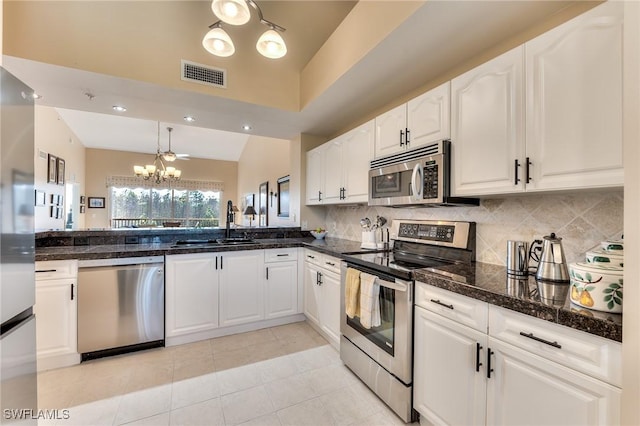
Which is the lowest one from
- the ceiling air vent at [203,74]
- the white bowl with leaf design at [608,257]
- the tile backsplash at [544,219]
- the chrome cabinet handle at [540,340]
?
the chrome cabinet handle at [540,340]

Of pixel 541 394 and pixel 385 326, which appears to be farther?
pixel 385 326

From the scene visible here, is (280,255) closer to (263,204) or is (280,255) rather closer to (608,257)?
(608,257)

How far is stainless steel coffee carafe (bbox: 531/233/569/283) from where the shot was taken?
4.54 ft

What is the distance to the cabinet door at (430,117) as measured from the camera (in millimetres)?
1820

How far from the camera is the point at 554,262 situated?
1397 millimetres

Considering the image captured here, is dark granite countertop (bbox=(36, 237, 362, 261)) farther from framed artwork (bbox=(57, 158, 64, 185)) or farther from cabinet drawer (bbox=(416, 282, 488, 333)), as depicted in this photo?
framed artwork (bbox=(57, 158, 64, 185))

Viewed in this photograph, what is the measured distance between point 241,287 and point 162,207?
21.2ft

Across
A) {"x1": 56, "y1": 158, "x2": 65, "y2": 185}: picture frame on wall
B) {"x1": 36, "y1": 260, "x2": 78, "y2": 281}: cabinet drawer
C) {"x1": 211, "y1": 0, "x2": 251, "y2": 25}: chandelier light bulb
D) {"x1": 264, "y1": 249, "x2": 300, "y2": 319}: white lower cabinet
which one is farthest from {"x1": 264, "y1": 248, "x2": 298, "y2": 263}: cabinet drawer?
{"x1": 56, "y1": 158, "x2": 65, "y2": 185}: picture frame on wall

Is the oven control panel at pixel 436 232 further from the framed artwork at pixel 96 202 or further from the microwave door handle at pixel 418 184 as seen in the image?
the framed artwork at pixel 96 202

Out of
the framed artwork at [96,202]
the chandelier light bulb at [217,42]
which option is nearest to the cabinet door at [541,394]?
the chandelier light bulb at [217,42]

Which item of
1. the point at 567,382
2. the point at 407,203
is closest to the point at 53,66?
the point at 407,203

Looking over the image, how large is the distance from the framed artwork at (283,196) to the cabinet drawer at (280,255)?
178 centimetres

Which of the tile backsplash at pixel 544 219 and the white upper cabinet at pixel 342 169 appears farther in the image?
the white upper cabinet at pixel 342 169

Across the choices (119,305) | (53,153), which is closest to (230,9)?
(119,305)
